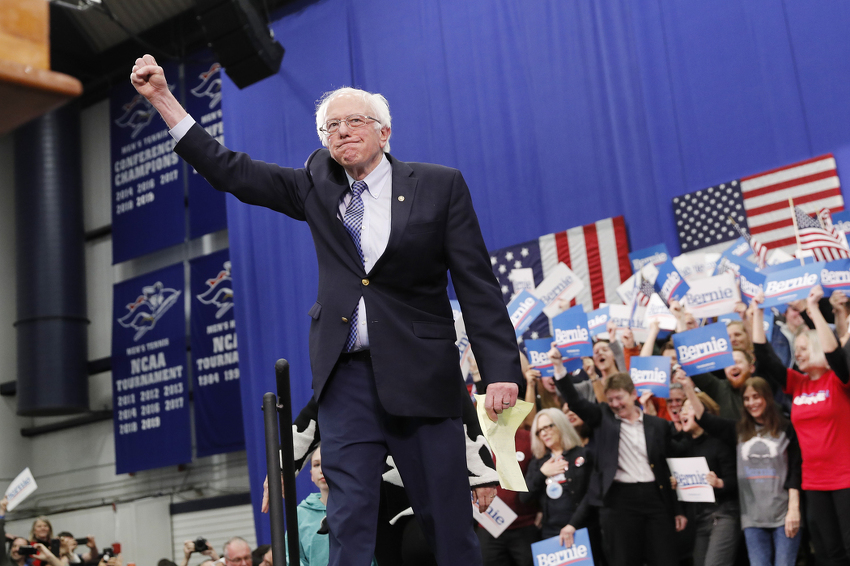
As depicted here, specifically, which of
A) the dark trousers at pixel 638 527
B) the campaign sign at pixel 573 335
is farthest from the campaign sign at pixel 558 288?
the dark trousers at pixel 638 527

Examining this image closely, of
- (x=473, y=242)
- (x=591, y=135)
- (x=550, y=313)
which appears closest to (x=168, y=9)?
(x=591, y=135)

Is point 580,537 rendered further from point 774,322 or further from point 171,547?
point 171,547

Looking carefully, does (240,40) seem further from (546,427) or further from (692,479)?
(692,479)

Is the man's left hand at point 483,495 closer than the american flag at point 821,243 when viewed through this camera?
Yes

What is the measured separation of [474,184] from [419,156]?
667 millimetres

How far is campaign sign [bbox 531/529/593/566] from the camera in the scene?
4395mm

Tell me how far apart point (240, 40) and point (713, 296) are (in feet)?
17.2

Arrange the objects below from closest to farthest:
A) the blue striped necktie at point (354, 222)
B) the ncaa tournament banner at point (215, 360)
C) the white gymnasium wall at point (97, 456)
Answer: the blue striped necktie at point (354, 222)
the ncaa tournament banner at point (215, 360)
the white gymnasium wall at point (97, 456)

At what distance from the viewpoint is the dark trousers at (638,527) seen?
437cm

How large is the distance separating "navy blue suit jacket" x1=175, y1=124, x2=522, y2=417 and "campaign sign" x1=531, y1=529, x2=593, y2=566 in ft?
9.70

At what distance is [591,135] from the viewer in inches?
268

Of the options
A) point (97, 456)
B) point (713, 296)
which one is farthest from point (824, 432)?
point (97, 456)

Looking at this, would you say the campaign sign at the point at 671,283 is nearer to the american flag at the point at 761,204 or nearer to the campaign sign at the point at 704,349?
the campaign sign at the point at 704,349

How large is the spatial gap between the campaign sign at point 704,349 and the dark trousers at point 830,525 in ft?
2.61
